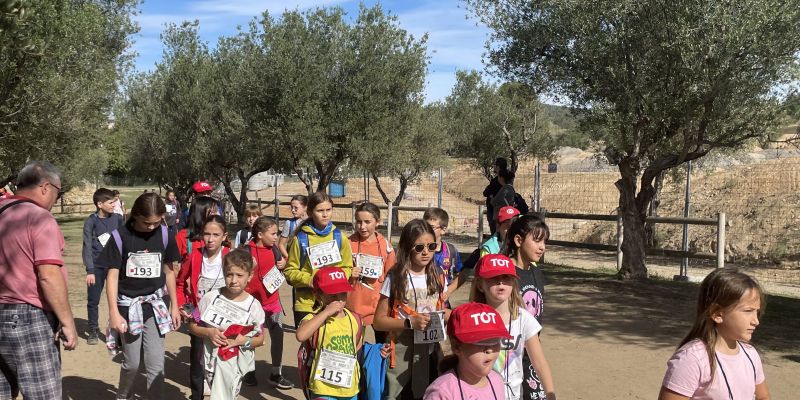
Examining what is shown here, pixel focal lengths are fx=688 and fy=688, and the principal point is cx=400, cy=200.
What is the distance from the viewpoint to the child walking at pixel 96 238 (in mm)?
8531

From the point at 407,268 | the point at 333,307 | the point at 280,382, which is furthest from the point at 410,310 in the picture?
the point at 280,382

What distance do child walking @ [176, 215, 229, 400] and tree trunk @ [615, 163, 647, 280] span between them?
8697 millimetres

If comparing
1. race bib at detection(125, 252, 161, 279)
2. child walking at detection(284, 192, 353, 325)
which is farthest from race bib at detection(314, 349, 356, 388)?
race bib at detection(125, 252, 161, 279)

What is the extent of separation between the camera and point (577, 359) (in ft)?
24.9

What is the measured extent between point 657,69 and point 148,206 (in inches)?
337

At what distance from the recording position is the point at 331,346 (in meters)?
4.34

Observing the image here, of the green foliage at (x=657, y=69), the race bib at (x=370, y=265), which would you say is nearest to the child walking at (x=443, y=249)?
the race bib at (x=370, y=265)

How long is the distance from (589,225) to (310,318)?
25.2 meters

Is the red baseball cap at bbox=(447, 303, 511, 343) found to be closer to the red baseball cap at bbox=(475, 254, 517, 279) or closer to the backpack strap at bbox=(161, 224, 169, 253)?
the red baseball cap at bbox=(475, 254, 517, 279)

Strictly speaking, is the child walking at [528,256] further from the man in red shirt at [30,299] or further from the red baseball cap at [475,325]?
the man in red shirt at [30,299]

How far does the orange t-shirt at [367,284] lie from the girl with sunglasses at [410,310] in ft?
2.72

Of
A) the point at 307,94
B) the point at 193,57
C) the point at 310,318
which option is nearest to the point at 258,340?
the point at 310,318

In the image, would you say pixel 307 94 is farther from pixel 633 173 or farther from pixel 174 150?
pixel 174 150

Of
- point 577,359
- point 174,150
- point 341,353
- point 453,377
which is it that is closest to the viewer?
point 453,377
